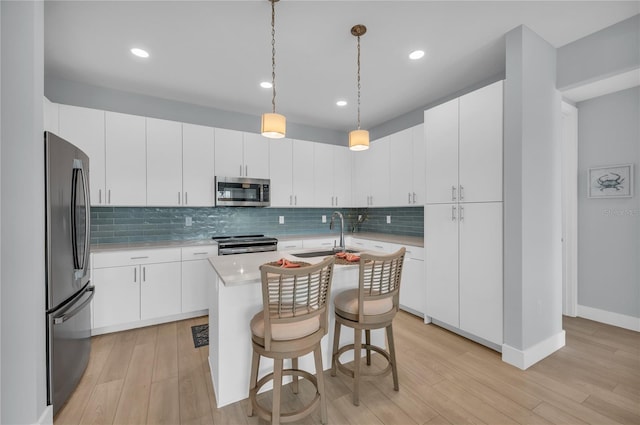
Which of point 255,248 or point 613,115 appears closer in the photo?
point 613,115

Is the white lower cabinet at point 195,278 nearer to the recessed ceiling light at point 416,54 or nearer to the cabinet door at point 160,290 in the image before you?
the cabinet door at point 160,290

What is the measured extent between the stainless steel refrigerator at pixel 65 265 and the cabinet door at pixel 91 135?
933 mm

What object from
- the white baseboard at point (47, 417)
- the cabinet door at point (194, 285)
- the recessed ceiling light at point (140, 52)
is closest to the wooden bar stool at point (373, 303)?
the white baseboard at point (47, 417)

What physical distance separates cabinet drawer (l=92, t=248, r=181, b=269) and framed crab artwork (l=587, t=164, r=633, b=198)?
5010 millimetres

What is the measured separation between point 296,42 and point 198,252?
8.51 feet

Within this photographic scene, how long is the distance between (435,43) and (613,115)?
7.82 ft

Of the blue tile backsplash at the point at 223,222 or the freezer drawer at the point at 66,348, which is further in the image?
the blue tile backsplash at the point at 223,222

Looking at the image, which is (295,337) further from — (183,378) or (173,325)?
(173,325)

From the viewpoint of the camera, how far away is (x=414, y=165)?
366 centimetres

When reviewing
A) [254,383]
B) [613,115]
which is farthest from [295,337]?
[613,115]

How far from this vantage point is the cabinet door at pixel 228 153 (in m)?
3.78

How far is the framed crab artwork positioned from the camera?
2.97m

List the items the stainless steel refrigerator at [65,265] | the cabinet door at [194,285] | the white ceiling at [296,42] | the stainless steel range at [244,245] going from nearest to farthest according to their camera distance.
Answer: the stainless steel refrigerator at [65,265], the white ceiling at [296,42], the cabinet door at [194,285], the stainless steel range at [244,245]
